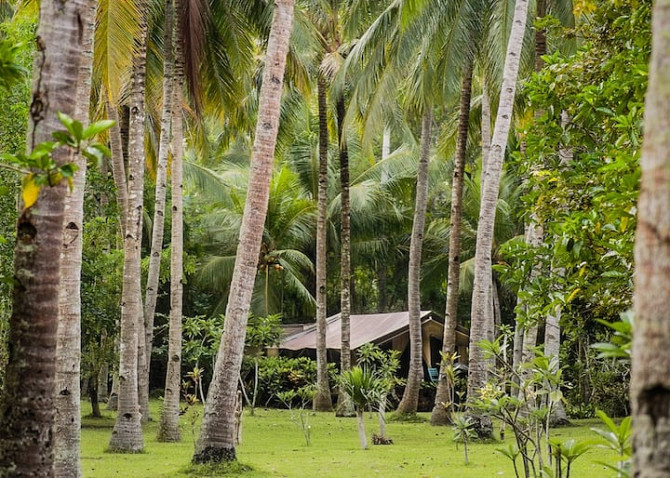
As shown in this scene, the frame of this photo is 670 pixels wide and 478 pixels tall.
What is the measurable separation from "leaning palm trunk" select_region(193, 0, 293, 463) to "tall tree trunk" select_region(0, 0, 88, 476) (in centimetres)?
553

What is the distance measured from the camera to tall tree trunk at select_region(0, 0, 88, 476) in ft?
13.9

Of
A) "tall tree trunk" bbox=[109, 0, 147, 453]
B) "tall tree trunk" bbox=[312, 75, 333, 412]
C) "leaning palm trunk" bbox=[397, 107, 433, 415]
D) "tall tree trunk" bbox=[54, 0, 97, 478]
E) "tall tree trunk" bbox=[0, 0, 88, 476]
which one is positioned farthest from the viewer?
"tall tree trunk" bbox=[312, 75, 333, 412]

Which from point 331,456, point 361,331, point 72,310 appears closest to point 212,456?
point 72,310

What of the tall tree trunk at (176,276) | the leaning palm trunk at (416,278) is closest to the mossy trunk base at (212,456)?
the tall tree trunk at (176,276)

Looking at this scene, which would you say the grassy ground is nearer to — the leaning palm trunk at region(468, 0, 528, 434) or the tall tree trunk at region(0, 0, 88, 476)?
the leaning palm trunk at region(468, 0, 528, 434)

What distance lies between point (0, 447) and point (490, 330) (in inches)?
551

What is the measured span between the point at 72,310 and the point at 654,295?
6.69 m

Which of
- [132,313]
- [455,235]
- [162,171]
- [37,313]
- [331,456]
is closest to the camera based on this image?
[37,313]

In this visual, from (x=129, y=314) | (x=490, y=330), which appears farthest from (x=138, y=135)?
(x=490, y=330)

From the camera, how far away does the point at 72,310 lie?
7.93 meters

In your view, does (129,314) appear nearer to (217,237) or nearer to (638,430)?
(638,430)

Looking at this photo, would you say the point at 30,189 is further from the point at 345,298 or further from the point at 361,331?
the point at 361,331

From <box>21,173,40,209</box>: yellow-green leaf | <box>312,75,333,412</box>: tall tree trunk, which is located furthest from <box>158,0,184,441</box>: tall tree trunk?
<box>21,173,40,209</box>: yellow-green leaf

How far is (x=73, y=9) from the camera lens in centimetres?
463
